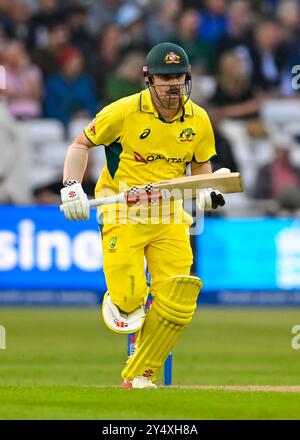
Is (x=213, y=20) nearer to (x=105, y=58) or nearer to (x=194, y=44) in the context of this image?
(x=194, y=44)

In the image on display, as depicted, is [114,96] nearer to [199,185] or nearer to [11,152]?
[11,152]

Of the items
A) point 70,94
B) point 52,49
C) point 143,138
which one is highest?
point 52,49

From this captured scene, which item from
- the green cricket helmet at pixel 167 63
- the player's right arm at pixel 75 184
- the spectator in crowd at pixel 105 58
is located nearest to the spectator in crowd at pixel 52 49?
the spectator in crowd at pixel 105 58

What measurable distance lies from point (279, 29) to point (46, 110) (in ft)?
12.7

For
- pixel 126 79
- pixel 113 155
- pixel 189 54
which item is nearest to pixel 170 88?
pixel 113 155

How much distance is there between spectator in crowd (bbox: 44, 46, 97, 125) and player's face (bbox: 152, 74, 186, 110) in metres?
10.6

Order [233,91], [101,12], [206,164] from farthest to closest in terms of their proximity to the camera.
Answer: [101,12] < [233,91] < [206,164]

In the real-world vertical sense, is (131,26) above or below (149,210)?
above

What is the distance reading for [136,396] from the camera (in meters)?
7.19

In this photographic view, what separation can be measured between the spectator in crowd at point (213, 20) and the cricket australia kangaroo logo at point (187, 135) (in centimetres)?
1158

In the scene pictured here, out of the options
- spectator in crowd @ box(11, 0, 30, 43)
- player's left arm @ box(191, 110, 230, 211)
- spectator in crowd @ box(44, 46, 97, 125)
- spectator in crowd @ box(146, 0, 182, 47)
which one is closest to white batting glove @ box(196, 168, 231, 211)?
player's left arm @ box(191, 110, 230, 211)

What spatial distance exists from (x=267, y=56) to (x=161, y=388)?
12093mm

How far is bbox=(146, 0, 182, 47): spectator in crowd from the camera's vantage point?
19.5 meters

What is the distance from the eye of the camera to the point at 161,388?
795 cm
